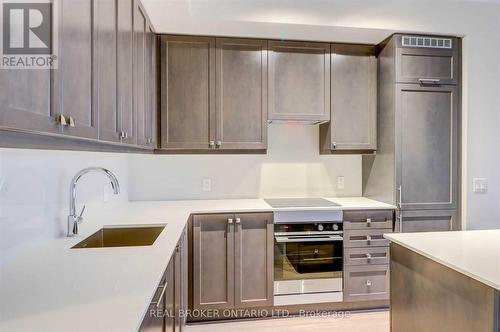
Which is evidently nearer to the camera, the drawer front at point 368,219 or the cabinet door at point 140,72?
the cabinet door at point 140,72

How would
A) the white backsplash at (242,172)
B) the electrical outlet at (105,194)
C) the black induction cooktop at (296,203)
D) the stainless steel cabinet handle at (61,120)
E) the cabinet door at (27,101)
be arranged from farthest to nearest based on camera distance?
the white backsplash at (242,172), the black induction cooktop at (296,203), the electrical outlet at (105,194), the stainless steel cabinet handle at (61,120), the cabinet door at (27,101)

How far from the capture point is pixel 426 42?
256 cm

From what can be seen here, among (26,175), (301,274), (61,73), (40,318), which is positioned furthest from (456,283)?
(26,175)

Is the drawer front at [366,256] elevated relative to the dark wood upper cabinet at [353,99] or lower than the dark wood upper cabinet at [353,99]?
lower

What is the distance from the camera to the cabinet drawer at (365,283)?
2.50m

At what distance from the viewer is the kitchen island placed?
3.75ft

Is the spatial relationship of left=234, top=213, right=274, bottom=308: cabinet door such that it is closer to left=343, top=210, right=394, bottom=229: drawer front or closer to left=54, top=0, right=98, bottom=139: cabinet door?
left=343, top=210, right=394, bottom=229: drawer front

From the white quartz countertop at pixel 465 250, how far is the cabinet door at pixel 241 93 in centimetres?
145

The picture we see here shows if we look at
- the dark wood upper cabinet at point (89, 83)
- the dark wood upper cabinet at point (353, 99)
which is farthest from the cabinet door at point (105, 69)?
the dark wood upper cabinet at point (353, 99)

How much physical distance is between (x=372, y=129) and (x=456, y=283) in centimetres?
172

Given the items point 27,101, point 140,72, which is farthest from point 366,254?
point 27,101

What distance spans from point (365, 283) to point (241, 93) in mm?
1998

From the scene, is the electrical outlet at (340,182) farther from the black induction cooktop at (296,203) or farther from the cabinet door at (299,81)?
the cabinet door at (299,81)

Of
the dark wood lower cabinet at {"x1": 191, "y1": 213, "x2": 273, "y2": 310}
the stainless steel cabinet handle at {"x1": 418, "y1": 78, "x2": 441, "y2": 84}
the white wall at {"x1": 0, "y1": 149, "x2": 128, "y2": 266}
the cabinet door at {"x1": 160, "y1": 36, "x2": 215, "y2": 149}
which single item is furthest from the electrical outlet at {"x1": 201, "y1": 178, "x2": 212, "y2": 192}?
the stainless steel cabinet handle at {"x1": 418, "y1": 78, "x2": 441, "y2": 84}
